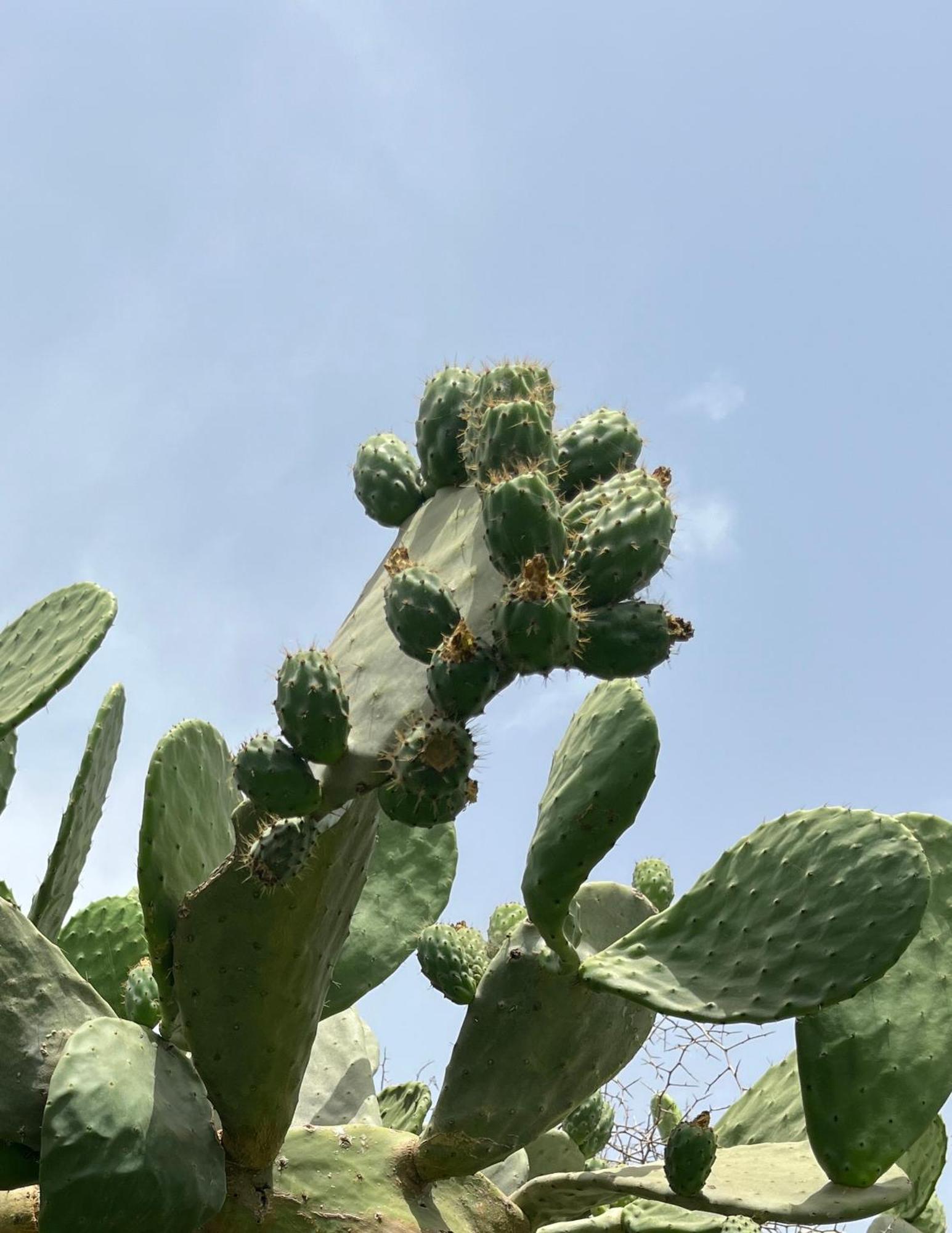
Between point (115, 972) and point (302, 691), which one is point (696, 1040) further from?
point (302, 691)

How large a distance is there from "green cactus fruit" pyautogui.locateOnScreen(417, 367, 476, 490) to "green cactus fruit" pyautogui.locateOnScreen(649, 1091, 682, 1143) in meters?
1.78

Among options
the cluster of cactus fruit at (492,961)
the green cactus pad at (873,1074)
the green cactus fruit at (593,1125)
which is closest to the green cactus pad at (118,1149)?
the cluster of cactus fruit at (492,961)

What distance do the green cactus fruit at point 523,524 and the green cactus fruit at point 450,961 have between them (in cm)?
114

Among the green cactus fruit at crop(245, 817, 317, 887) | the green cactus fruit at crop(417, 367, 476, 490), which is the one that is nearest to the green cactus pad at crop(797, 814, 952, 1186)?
the green cactus fruit at crop(245, 817, 317, 887)

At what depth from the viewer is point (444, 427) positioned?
2.84 metres

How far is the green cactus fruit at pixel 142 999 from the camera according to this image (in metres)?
3.08

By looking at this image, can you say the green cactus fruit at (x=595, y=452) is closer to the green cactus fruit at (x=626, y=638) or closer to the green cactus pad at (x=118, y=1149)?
the green cactus fruit at (x=626, y=638)

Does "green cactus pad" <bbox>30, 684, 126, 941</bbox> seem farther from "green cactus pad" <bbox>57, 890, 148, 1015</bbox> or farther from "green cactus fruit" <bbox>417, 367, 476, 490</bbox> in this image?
"green cactus fruit" <bbox>417, 367, 476, 490</bbox>

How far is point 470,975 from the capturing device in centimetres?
313

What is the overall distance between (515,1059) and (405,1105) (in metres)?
1.24

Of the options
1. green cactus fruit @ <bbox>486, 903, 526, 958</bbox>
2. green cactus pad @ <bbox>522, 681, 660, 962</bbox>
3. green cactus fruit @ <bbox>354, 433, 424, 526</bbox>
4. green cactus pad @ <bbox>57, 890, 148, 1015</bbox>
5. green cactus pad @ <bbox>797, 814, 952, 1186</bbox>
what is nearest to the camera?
green cactus pad @ <bbox>522, 681, 660, 962</bbox>

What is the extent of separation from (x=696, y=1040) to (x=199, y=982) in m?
1.52

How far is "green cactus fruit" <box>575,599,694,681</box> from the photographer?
2344 mm

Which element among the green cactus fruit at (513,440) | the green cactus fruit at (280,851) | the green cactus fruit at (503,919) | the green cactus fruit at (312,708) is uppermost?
the green cactus fruit at (513,440)
